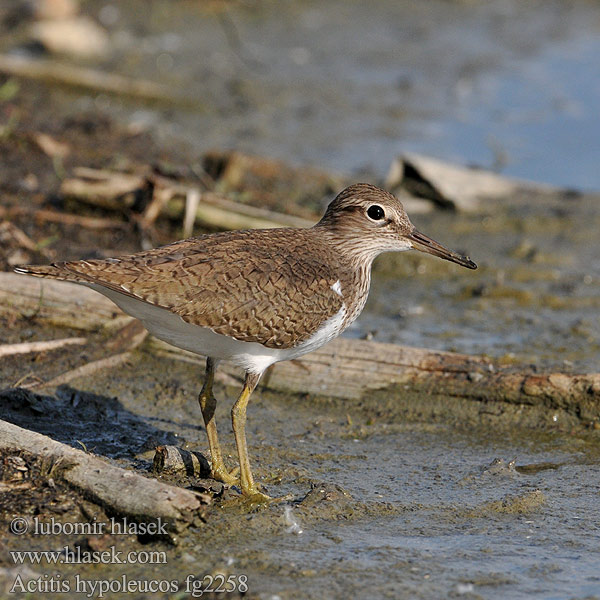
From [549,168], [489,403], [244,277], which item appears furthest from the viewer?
[549,168]

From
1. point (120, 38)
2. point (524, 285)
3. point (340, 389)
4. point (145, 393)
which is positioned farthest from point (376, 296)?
point (120, 38)

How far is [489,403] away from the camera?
6.37 metres

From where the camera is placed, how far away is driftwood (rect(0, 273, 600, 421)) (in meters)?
6.26

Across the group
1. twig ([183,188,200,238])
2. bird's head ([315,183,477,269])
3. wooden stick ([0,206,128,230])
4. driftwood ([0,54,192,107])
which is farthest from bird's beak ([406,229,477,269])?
driftwood ([0,54,192,107])

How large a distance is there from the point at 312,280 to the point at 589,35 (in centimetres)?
1237

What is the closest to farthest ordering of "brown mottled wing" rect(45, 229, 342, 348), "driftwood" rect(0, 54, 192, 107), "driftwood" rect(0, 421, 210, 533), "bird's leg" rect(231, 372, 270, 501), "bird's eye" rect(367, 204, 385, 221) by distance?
"driftwood" rect(0, 421, 210, 533), "brown mottled wing" rect(45, 229, 342, 348), "bird's leg" rect(231, 372, 270, 501), "bird's eye" rect(367, 204, 385, 221), "driftwood" rect(0, 54, 192, 107)

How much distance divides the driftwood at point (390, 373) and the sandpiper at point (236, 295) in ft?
3.09

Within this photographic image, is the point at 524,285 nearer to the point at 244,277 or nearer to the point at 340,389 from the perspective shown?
the point at 340,389

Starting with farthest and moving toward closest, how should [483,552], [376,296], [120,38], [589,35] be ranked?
[589,35]
[120,38]
[376,296]
[483,552]

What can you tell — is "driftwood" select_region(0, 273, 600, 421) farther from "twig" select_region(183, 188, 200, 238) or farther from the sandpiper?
"twig" select_region(183, 188, 200, 238)

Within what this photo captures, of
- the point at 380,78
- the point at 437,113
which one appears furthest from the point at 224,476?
the point at 380,78

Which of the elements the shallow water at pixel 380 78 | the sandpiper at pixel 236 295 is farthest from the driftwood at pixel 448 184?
the sandpiper at pixel 236 295

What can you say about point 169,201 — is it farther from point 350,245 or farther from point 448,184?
point 448,184

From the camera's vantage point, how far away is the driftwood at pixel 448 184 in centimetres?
999
